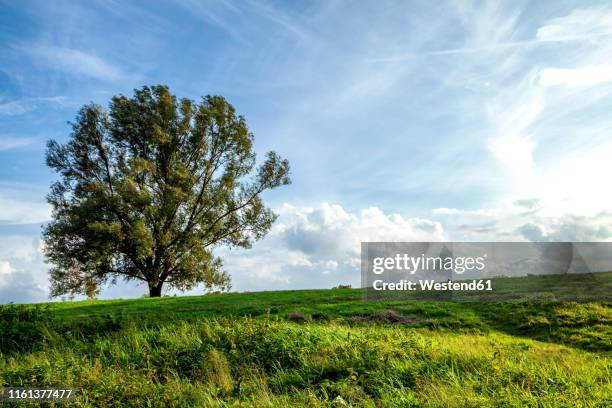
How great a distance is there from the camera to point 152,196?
104 ft

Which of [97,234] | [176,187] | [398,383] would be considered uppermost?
[176,187]

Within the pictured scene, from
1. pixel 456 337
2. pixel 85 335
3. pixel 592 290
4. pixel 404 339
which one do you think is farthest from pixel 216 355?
pixel 592 290

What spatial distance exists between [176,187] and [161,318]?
14.1 m

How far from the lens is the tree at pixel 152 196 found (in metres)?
30.6

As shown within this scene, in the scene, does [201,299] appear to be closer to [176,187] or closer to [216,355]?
[176,187]

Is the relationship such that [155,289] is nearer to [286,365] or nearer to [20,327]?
[20,327]

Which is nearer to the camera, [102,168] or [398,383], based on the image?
[398,383]

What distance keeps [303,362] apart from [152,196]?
2250cm

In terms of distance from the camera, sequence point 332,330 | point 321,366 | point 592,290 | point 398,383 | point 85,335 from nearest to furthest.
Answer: point 398,383 → point 321,366 → point 332,330 → point 85,335 → point 592,290

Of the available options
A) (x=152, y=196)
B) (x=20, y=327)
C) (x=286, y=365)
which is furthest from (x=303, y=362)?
(x=152, y=196)

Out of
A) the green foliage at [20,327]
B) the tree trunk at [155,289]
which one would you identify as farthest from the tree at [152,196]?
the green foliage at [20,327]

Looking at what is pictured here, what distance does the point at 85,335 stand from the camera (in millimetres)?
16625

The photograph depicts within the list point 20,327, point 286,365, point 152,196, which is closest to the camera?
point 286,365

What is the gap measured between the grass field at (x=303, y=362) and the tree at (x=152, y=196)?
1221 centimetres
